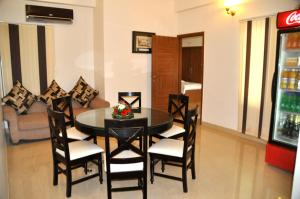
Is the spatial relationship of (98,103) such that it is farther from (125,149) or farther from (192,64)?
(192,64)

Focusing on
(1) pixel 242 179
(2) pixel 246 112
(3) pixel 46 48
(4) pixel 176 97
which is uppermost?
(3) pixel 46 48

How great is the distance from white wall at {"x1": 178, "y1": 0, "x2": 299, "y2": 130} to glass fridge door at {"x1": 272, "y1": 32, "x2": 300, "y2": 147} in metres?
1.24

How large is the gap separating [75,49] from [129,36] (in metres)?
1.30

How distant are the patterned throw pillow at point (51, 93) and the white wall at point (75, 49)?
32 cm

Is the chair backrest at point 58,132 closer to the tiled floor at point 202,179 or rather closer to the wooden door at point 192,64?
the tiled floor at point 202,179

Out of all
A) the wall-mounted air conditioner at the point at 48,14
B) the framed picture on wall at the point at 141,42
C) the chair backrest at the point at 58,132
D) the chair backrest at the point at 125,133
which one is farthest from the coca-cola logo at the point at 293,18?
the wall-mounted air conditioner at the point at 48,14

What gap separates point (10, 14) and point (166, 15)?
353cm

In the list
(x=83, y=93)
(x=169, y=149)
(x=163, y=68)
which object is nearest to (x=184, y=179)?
(x=169, y=149)

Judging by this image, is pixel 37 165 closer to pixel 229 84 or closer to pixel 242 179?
pixel 242 179

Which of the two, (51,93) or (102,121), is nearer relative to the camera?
(102,121)

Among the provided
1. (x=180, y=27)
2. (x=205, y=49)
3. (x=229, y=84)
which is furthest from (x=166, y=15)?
(x=229, y=84)

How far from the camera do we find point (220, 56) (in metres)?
5.20

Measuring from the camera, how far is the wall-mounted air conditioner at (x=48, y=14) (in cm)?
484

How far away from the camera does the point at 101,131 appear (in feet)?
8.42
